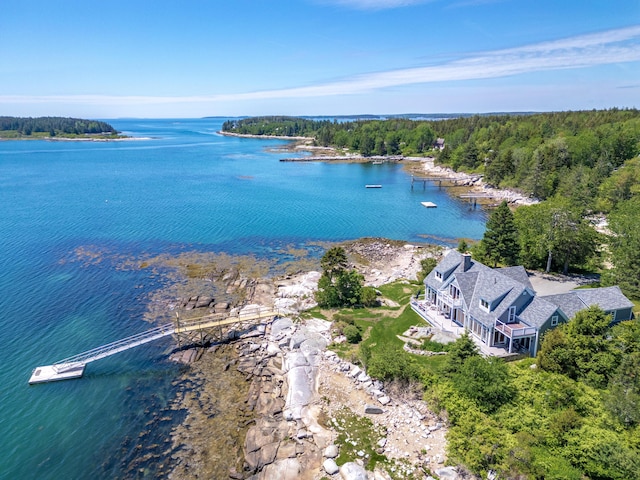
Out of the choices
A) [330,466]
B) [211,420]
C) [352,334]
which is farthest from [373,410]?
[211,420]

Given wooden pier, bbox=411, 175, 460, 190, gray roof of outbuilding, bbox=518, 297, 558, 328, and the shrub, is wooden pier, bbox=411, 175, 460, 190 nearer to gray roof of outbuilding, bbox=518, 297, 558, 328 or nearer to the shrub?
gray roof of outbuilding, bbox=518, 297, 558, 328

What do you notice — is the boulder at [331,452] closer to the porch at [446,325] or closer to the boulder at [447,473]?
the boulder at [447,473]

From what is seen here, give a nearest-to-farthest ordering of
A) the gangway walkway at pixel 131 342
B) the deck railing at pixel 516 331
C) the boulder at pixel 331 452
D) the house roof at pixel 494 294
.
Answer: the boulder at pixel 331 452, the deck railing at pixel 516 331, the gangway walkway at pixel 131 342, the house roof at pixel 494 294

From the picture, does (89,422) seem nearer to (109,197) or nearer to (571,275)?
(571,275)

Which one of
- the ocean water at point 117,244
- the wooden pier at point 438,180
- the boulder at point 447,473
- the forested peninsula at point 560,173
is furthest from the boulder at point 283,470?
the wooden pier at point 438,180

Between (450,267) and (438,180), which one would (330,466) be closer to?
(450,267)

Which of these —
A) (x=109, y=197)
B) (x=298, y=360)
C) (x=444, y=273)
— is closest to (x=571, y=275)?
(x=444, y=273)

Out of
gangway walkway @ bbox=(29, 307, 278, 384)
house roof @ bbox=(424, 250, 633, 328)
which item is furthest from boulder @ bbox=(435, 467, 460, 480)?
gangway walkway @ bbox=(29, 307, 278, 384)
